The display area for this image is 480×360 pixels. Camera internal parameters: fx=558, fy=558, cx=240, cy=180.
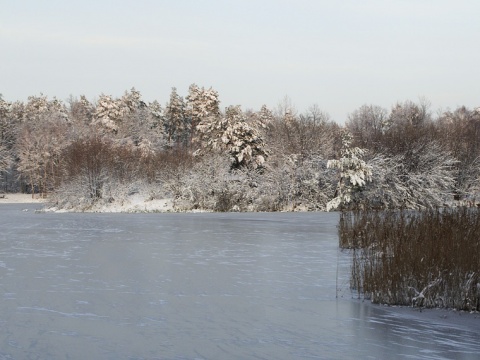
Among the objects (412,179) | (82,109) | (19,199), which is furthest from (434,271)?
(82,109)

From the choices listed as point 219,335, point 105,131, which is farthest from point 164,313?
point 105,131

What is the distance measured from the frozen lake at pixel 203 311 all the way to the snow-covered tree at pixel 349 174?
18.9m

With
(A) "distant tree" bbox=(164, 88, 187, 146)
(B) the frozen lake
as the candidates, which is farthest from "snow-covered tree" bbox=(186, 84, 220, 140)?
(B) the frozen lake

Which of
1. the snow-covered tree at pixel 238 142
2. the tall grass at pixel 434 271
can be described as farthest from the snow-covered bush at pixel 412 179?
the tall grass at pixel 434 271

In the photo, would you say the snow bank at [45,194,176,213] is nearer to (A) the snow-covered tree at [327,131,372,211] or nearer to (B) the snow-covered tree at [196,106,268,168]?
(B) the snow-covered tree at [196,106,268,168]

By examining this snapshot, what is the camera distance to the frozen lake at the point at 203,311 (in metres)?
6.66

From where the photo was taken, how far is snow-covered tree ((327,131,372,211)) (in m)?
34.5

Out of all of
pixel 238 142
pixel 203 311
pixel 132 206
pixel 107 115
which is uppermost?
pixel 107 115

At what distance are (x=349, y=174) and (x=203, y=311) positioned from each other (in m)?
27.0

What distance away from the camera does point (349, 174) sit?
3453 centimetres

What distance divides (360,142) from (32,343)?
4285 cm

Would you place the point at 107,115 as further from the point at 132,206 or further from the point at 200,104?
the point at 132,206

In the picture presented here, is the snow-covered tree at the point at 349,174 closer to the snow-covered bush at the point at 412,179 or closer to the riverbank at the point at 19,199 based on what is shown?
the snow-covered bush at the point at 412,179

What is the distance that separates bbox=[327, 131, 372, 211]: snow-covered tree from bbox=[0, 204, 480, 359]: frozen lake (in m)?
18.9
